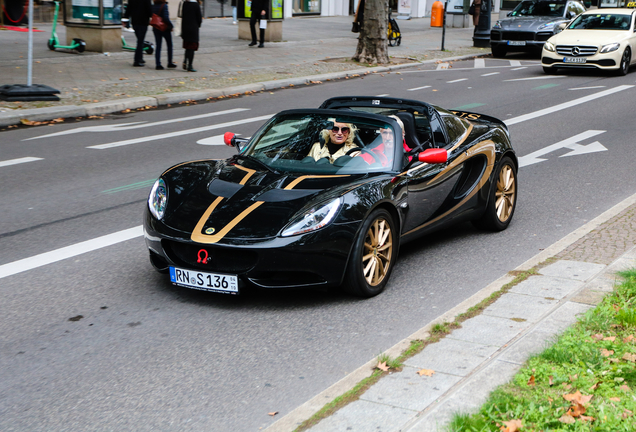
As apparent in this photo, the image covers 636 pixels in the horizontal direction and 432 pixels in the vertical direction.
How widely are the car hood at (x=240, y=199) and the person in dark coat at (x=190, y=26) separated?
13717 mm

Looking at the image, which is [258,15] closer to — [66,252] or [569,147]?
[569,147]

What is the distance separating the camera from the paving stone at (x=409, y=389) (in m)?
3.85

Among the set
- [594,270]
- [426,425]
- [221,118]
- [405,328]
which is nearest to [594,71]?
[221,118]

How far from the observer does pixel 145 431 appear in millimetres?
3738

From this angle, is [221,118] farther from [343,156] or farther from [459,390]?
[459,390]

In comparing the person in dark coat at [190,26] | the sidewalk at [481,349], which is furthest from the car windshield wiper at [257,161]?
the person in dark coat at [190,26]

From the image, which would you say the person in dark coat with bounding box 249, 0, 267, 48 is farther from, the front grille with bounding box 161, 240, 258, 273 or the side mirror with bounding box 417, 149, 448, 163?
the front grille with bounding box 161, 240, 258, 273

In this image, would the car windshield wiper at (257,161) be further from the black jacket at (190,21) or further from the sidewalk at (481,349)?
the black jacket at (190,21)

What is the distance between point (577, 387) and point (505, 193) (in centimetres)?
398

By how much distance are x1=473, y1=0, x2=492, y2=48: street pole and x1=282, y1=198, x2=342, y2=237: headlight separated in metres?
26.9

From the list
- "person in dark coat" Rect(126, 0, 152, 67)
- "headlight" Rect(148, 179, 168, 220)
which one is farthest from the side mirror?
"person in dark coat" Rect(126, 0, 152, 67)

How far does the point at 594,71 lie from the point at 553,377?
68.0 ft

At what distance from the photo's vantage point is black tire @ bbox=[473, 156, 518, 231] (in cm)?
742

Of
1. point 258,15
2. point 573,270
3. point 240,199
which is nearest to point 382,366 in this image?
point 240,199
